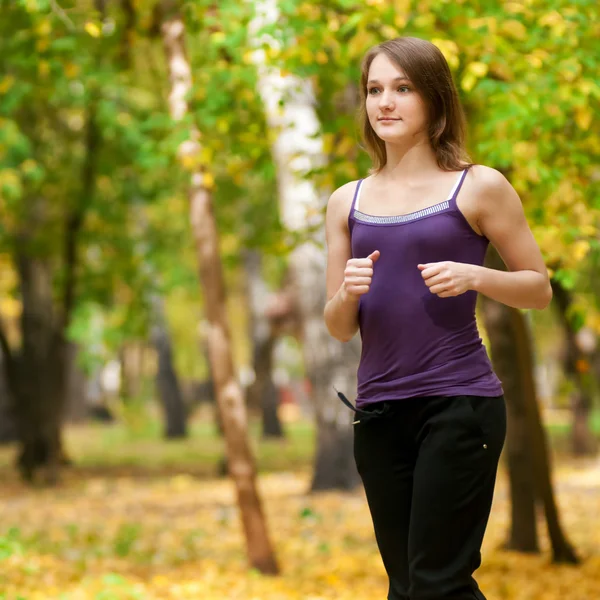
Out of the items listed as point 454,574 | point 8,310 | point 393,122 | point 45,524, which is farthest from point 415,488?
point 8,310

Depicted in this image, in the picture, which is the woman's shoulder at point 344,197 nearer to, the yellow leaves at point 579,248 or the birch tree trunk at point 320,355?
the yellow leaves at point 579,248

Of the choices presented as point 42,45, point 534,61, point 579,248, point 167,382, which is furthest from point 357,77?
point 167,382

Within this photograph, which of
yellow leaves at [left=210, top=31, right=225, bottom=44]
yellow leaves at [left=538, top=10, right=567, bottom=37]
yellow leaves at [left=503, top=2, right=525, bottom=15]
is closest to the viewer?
yellow leaves at [left=538, top=10, right=567, bottom=37]

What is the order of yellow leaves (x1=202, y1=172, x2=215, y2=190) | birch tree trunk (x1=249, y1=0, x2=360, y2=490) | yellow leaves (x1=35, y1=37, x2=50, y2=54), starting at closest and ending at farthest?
yellow leaves (x1=35, y1=37, x2=50, y2=54) < yellow leaves (x1=202, y1=172, x2=215, y2=190) < birch tree trunk (x1=249, y1=0, x2=360, y2=490)

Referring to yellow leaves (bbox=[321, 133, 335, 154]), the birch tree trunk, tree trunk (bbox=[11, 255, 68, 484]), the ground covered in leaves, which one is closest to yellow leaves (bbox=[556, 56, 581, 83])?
yellow leaves (bbox=[321, 133, 335, 154])

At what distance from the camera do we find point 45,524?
10219 mm

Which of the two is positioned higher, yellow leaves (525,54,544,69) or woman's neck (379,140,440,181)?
yellow leaves (525,54,544,69)

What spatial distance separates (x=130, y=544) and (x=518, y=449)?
11.1 ft

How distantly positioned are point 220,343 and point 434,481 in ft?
14.4

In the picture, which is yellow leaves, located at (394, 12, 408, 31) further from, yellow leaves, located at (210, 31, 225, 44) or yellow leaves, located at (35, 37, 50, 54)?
yellow leaves, located at (35, 37, 50, 54)

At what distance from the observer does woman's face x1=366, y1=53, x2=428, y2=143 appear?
2.99 metres

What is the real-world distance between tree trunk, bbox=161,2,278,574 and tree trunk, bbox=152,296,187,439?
17084 millimetres

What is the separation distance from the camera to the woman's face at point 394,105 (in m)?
2.99

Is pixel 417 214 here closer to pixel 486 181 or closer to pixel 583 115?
pixel 486 181
